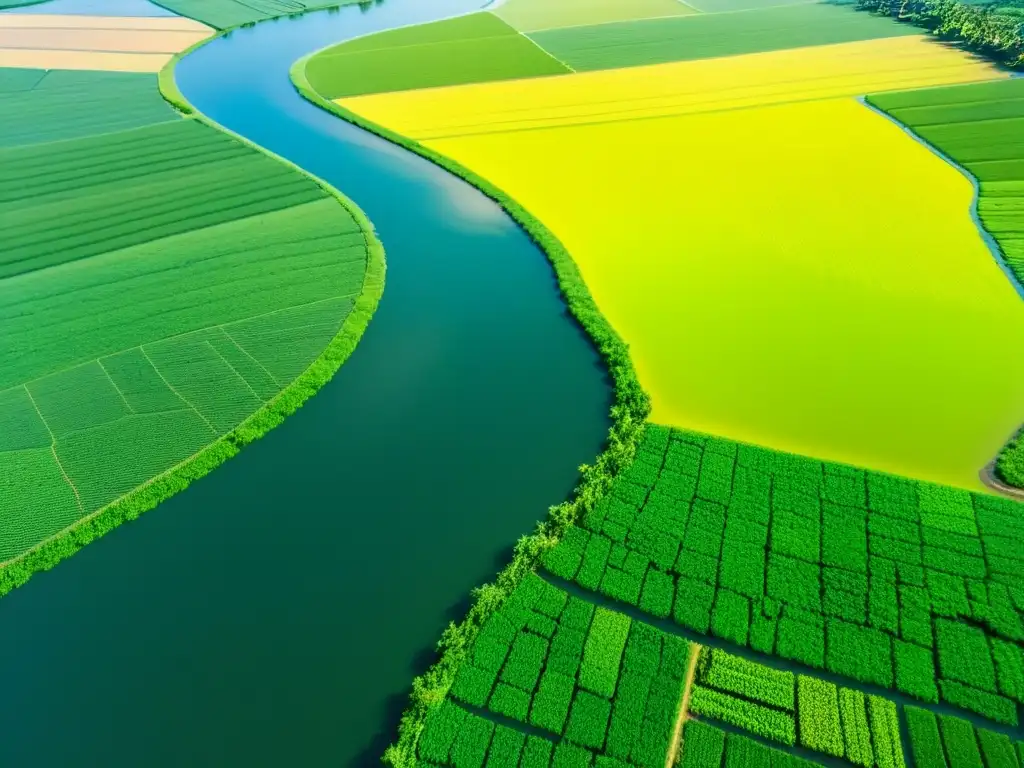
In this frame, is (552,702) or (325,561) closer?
(552,702)

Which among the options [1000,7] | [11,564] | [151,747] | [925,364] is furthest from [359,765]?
[1000,7]

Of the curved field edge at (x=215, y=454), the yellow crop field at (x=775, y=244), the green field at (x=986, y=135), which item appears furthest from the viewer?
the green field at (x=986, y=135)

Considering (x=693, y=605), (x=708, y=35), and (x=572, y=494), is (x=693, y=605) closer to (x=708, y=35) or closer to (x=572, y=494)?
(x=572, y=494)

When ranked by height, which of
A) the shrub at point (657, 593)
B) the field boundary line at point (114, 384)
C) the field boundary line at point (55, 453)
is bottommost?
the field boundary line at point (55, 453)

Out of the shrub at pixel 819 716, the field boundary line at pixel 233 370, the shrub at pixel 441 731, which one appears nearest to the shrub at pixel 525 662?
the shrub at pixel 441 731

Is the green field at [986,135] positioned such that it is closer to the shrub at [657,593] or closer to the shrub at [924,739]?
the shrub at [924,739]

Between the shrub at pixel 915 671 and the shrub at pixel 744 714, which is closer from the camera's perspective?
the shrub at pixel 744 714

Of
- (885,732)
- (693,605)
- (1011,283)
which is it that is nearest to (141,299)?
(693,605)
